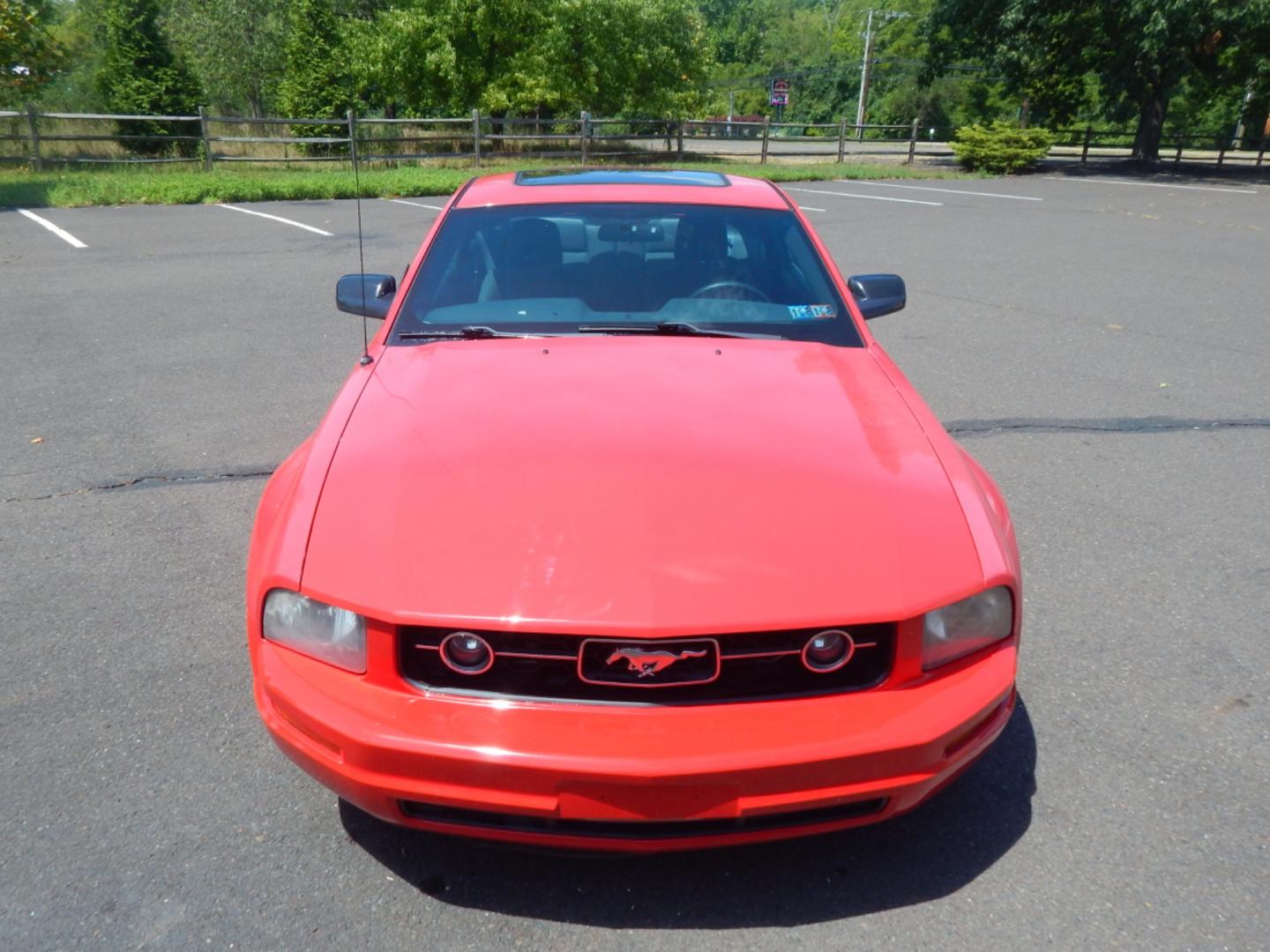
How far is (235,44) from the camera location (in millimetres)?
42469

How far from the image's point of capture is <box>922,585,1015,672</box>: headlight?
2.14m

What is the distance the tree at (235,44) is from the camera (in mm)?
41469

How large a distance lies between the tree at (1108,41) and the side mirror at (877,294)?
26.2 m

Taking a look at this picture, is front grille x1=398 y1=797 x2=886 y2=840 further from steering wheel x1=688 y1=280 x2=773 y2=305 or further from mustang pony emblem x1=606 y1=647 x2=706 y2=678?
steering wheel x1=688 y1=280 x2=773 y2=305

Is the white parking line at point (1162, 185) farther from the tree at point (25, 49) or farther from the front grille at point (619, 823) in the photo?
the front grille at point (619, 823)

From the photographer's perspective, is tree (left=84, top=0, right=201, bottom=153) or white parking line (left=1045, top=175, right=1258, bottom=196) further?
tree (left=84, top=0, right=201, bottom=153)

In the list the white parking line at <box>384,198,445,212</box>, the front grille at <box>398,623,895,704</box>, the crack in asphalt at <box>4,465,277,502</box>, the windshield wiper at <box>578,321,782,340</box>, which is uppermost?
the windshield wiper at <box>578,321,782,340</box>

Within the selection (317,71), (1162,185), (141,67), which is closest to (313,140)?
(141,67)

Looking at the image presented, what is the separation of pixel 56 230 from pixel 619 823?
46.0ft

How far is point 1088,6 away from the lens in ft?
95.4

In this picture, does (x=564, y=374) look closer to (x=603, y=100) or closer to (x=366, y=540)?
(x=366, y=540)

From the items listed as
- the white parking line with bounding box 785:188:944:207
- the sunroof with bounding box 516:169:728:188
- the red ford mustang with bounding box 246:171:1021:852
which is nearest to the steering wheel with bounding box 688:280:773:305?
the sunroof with bounding box 516:169:728:188

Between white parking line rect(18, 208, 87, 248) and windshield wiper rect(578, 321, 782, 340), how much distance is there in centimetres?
1077

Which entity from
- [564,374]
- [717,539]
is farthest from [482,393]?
[717,539]
